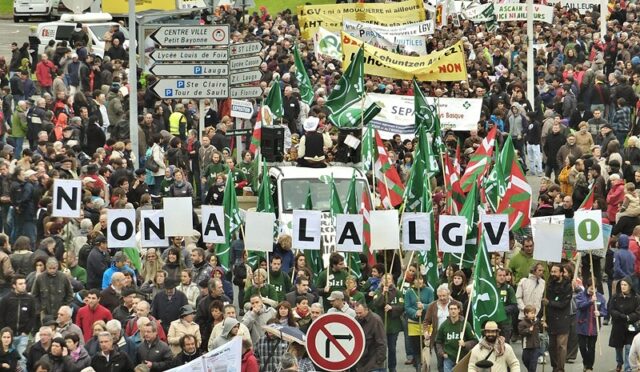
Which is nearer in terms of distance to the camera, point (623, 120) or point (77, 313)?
point (77, 313)

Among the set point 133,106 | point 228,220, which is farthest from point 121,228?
point 133,106

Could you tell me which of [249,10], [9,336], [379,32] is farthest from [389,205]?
[249,10]

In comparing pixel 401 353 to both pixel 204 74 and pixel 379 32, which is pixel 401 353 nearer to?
pixel 204 74

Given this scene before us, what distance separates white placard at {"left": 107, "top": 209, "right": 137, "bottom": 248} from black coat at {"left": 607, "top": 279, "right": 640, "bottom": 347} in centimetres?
567

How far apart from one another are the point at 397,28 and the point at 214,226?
72.2 feet

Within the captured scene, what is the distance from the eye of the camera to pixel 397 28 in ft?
157

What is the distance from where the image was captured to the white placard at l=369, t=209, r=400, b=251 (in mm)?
25703

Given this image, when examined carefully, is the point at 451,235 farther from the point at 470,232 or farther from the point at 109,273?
the point at 109,273

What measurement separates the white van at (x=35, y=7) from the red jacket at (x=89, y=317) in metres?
40.7

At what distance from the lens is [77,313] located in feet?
78.2

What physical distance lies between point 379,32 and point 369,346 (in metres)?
23.8

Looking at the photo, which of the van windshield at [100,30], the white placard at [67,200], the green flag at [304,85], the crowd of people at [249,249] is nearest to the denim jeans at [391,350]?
the crowd of people at [249,249]

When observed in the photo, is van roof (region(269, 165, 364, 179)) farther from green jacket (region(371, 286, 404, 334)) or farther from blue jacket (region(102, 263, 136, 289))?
green jacket (region(371, 286, 404, 334))

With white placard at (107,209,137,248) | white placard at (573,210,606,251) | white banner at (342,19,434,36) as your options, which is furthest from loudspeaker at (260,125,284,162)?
white banner at (342,19,434,36)
